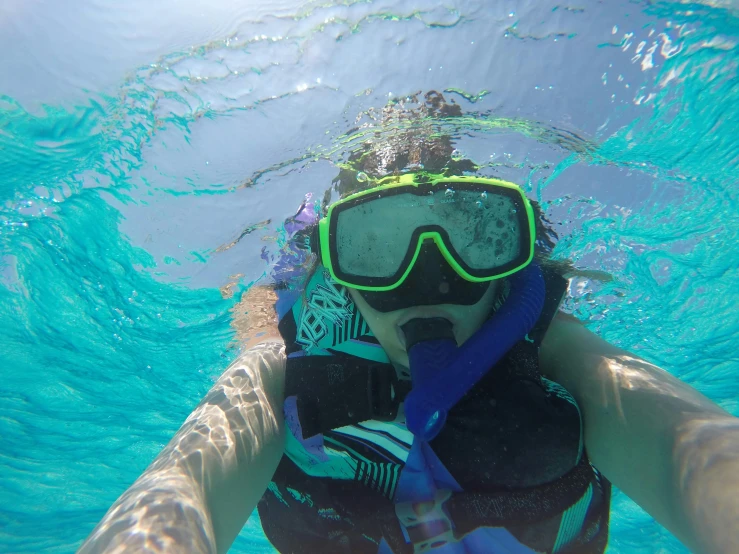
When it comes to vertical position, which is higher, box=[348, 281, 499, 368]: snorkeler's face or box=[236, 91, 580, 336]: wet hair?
box=[236, 91, 580, 336]: wet hair

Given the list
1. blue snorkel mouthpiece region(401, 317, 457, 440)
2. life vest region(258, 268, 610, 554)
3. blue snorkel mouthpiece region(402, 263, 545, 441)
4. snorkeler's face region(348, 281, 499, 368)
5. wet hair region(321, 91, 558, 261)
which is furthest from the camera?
wet hair region(321, 91, 558, 261)

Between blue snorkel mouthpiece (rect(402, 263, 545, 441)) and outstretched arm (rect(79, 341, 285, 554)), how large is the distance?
1242 mm

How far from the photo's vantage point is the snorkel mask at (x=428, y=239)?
307 cm

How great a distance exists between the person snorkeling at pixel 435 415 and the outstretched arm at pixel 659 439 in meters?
0.01

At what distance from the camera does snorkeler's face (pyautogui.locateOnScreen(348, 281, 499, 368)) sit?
303 centimetres

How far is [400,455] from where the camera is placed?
3.28 m

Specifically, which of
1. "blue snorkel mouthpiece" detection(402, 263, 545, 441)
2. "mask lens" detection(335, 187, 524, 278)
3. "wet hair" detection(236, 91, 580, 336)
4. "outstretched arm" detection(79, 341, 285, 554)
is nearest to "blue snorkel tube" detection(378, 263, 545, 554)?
"blue snorkel mouthpiece" detection(402, 263, 545, 441)

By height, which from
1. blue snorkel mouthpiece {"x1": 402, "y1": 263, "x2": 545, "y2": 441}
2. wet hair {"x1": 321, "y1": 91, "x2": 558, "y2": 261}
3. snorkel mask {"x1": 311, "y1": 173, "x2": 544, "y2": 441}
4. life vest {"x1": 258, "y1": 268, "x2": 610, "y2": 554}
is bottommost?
Result: life vest {"x1": 258, "y1": 268, "x2": 610, "y2": 554}

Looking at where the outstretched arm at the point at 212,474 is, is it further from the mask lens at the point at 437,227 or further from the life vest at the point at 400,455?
the mask lens at the point at 437,227

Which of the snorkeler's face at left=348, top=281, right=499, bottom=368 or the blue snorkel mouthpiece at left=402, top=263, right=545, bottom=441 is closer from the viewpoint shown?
the blue snorkel mouthpiece at left=402, top=263, right=545, bottom=441

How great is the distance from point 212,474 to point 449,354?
1677mm

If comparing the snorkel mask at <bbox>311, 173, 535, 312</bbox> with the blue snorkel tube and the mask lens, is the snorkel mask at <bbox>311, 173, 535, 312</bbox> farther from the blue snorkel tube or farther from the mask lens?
the blue snorkel tube

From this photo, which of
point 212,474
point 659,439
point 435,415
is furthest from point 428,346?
point 212,474

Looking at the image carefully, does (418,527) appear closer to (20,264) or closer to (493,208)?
(493,208)
